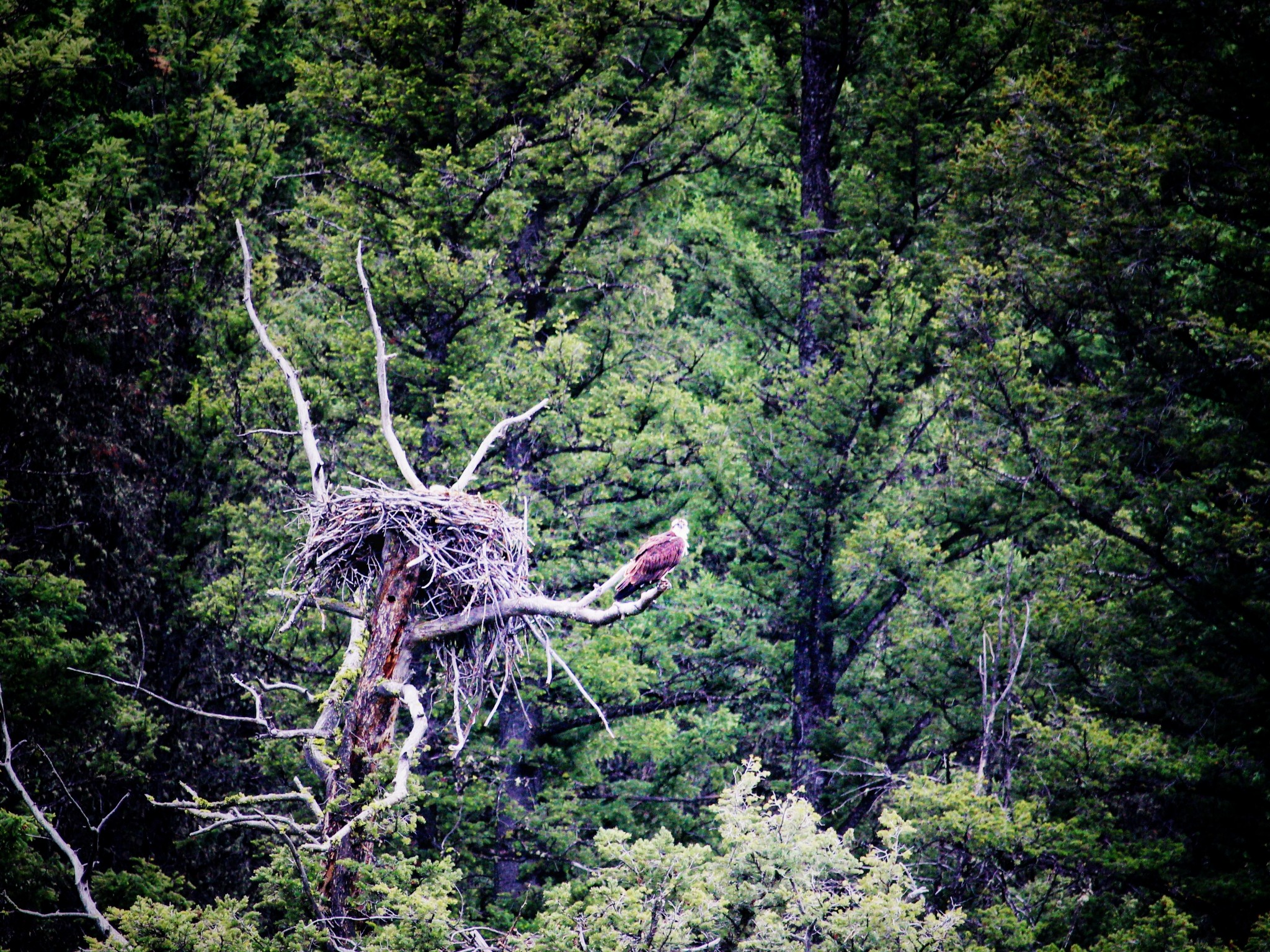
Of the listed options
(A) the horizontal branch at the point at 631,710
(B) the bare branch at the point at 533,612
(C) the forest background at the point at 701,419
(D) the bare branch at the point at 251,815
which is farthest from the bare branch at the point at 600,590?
(A) the horizontal branch at the point at 631,710

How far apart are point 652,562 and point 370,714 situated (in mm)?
2228

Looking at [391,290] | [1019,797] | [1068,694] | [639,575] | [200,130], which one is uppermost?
[200,130]

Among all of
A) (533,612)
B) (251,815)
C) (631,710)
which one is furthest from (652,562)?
(631,710)

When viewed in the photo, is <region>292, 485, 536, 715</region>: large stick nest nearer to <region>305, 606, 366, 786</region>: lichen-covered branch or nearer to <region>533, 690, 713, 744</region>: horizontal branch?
<region>305, 606, 366, 786</region>: lichen-covered branch

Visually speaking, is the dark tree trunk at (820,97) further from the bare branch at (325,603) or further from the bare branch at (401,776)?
the bare branch at (401,776)

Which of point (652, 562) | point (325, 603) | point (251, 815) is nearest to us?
point (251, 815)

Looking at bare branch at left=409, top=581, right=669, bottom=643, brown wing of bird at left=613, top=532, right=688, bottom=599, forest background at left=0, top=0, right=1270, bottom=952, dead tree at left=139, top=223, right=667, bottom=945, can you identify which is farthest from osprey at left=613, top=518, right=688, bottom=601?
forest background at left=0, top=0, right=1270, bottom=952

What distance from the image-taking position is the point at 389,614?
19.9ft

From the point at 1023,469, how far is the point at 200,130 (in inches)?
439

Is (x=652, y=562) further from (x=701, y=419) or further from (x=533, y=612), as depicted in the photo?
(x=701, y=419)

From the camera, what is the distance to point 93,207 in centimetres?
1223

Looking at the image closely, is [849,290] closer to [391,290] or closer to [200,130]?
[391,290]

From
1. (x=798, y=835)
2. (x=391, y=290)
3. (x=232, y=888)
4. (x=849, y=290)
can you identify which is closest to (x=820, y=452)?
(x=849, y=290)

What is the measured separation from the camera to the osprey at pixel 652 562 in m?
7.04
